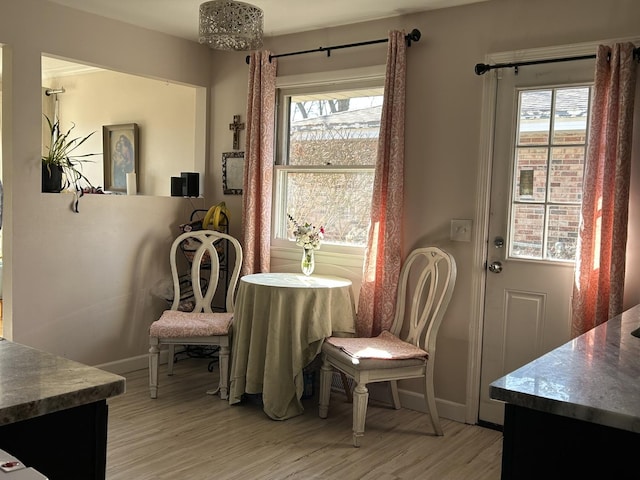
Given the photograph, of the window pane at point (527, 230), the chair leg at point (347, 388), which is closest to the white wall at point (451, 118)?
the window pane at point (527, 230)

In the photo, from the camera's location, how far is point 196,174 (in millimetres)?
4957

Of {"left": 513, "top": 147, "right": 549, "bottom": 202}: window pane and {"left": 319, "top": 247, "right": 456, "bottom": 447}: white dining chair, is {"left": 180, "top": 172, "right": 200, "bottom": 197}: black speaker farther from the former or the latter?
{"left": 513, "top": 147, "right": 549, "bottom": 202}: window pane

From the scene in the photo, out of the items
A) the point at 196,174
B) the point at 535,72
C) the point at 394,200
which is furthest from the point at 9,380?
the point at 196,174

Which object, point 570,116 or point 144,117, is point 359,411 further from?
point 144,117

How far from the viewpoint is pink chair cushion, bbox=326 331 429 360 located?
336 centimetres

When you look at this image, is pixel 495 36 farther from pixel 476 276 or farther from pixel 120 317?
pixel 120 317

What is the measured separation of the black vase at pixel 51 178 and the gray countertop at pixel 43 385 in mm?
2798

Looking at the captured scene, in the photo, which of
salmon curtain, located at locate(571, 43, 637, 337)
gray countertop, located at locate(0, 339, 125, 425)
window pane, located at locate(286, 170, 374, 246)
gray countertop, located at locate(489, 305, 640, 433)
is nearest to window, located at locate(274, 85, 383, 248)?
window pane, located at locate(286, 170, 374, 246)

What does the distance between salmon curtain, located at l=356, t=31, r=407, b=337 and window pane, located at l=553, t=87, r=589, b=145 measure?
91 cm

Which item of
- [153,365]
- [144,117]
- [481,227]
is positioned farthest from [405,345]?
[144,117]

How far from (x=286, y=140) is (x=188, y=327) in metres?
1.58

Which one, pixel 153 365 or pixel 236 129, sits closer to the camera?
pixel 153 365

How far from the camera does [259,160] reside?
14.8 feet

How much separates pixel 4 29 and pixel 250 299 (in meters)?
2.15
